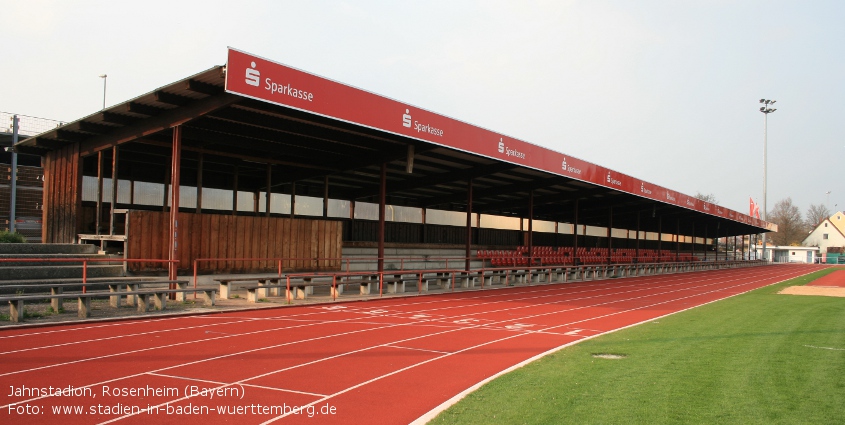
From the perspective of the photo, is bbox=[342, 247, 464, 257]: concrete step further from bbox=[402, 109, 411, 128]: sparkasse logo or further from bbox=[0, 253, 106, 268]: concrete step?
bbox=[0, 253, 106, 268]: concrete step

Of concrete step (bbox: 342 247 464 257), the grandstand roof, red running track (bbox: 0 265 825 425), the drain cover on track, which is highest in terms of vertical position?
the grandstand roof

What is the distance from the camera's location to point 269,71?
41.3 ft

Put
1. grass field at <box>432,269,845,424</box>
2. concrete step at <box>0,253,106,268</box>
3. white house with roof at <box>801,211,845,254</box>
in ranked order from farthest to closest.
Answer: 1. white house with roof at <box>801,211,845,254</box>
2. concrete step at <box>0,253,106,268</box>
3. grass field at <box>432,269,845,424</box>

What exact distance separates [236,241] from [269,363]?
10.7m

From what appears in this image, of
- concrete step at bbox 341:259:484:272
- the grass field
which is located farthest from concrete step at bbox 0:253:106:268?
the grass field

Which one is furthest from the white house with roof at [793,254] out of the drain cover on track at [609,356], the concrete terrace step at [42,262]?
the concrete terrace step at [42,262]

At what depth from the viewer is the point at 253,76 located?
483 inches

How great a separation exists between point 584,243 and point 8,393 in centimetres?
4774

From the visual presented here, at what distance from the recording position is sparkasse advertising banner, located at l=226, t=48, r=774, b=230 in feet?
40.2

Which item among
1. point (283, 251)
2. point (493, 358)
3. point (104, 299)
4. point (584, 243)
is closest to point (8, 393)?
point (493, 358)

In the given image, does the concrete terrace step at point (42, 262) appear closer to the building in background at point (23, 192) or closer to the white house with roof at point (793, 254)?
the building in background at point (23, 192)

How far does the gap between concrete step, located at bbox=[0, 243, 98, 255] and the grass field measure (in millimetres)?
13413

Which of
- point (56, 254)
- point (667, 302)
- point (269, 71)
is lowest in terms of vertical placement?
point (667, 302)

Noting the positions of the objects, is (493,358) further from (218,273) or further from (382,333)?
(218,273)
